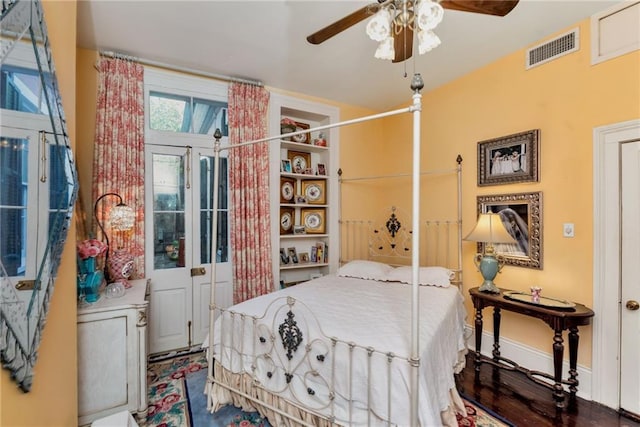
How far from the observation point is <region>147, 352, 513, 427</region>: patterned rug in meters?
1.96

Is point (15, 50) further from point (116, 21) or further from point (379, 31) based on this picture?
point (116, 21)

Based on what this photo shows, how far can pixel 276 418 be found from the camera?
1.80 meters

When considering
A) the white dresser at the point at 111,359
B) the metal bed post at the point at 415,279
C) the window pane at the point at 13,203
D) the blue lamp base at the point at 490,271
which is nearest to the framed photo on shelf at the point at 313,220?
the blue lamp base at the point at 490,271

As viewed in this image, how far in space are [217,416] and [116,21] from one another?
3080 mm

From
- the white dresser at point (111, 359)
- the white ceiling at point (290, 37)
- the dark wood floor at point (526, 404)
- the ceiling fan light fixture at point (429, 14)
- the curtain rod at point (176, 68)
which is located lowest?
the dark wood floor at point (526, 404)

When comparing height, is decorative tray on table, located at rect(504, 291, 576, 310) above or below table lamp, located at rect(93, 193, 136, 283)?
below

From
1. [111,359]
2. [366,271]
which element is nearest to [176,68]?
[111,359]

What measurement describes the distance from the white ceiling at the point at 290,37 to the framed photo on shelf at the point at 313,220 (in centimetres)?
159

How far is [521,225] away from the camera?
2.67m

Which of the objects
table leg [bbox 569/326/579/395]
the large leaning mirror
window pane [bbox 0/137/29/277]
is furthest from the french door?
table leg [bbox 569/326/579/395]

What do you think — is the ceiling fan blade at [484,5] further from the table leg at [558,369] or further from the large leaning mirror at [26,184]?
the table leg at [558,369]

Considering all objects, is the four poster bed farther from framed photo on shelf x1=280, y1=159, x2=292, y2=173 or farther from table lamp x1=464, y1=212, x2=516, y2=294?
framed photo on shelf x1=280, y1=159, x2=292, y2=173

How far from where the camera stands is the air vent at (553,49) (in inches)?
92.2

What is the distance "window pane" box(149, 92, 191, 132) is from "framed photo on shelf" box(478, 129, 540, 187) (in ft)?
10.3
